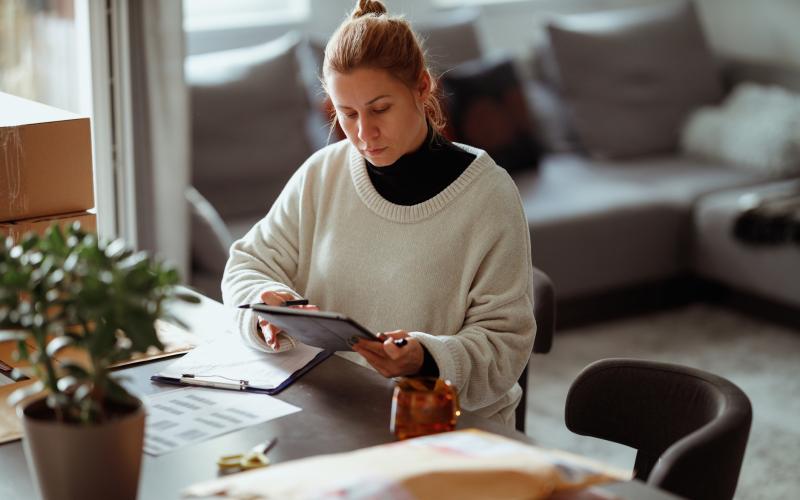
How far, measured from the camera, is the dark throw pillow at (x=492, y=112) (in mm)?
3762

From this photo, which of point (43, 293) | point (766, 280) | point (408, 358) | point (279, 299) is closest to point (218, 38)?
point (766, 280)

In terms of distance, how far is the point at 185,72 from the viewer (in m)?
3.15

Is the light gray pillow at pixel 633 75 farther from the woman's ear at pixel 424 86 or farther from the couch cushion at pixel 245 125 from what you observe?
the woman's ear at pixel 424 86

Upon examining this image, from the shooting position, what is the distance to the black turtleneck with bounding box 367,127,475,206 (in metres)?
1.79

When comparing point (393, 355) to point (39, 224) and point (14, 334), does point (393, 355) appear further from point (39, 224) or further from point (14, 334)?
point (39, 224)

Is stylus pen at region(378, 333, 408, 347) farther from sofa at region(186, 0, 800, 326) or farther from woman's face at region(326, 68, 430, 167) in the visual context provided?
sofa at region(186, 0, 800, 326)

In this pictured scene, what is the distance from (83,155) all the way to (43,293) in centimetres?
79

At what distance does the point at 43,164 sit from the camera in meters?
1.81

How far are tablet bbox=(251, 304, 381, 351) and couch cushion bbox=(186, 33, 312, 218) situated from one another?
2.01 m

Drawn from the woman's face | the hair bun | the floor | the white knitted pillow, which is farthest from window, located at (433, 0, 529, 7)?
the woman's face

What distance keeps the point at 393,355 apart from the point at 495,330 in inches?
9.5

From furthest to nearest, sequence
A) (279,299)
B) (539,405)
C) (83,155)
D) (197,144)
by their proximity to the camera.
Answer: (197,144) < (539,405) < (83,155) < (279,299)

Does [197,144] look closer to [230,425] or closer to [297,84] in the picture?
[297,84]

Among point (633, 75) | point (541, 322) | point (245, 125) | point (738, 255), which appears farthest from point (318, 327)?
point (633, 75)
